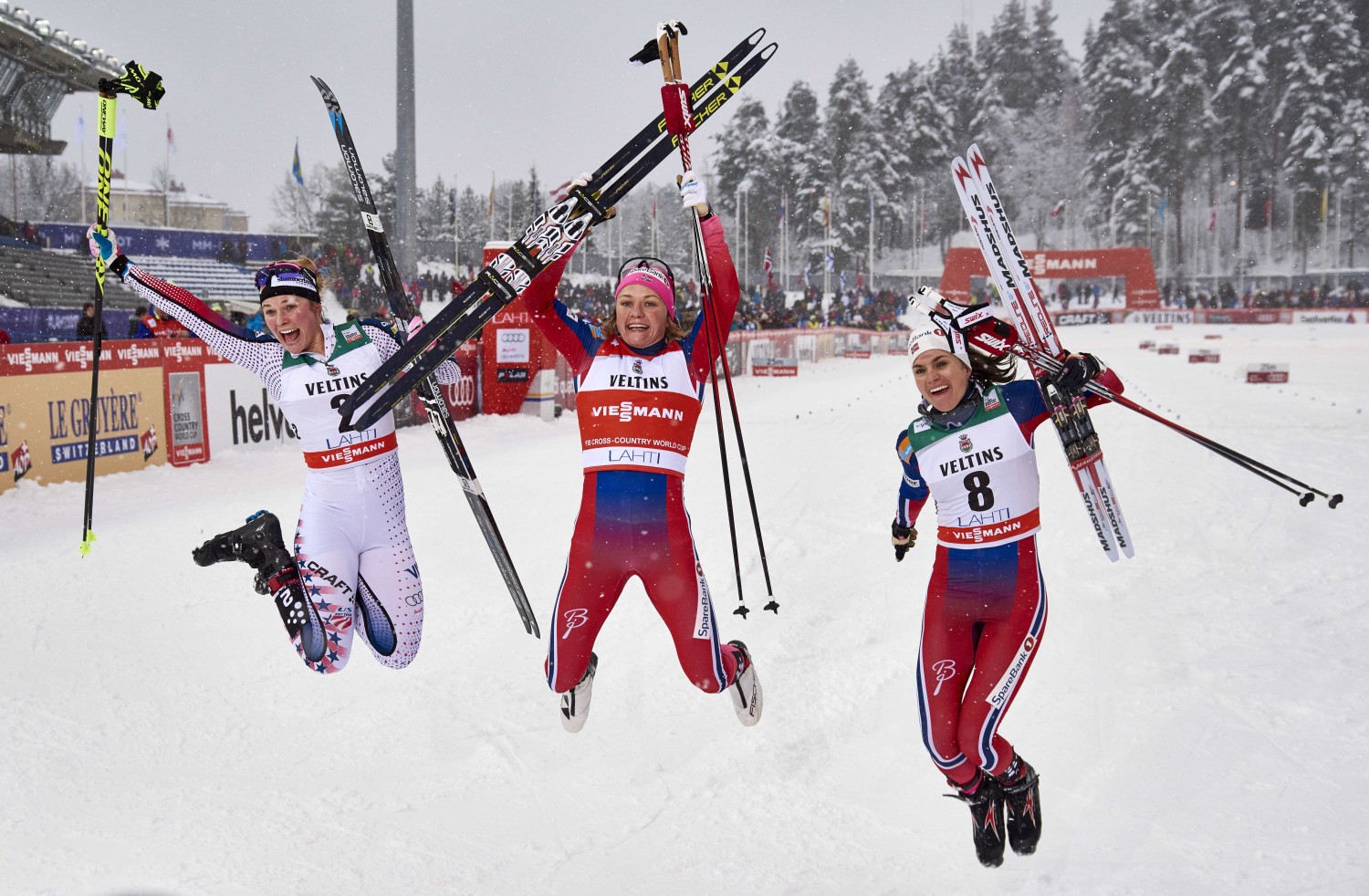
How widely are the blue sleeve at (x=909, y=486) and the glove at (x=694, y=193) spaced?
143cm

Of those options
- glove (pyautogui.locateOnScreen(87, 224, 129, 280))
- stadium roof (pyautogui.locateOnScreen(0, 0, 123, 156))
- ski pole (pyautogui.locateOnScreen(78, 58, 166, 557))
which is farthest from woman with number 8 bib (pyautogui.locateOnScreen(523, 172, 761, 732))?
stadium roof (pyautogui.locateOnScreen(0, 0, 123, 156))

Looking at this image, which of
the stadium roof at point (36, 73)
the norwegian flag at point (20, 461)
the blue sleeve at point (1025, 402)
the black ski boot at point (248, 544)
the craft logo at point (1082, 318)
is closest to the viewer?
the blue sleeve at point (1025, 402)

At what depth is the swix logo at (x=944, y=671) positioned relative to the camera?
444cm

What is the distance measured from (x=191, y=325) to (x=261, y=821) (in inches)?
100

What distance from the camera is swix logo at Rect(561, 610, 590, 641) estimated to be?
4543 millimetres

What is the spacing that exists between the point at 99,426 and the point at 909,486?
1100 centimetres

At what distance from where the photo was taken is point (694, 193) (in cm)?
449

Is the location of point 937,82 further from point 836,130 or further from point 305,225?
point 305,225

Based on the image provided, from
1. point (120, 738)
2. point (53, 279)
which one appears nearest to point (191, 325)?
point (120, 738)

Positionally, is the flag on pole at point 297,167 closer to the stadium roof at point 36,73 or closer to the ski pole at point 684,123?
the stadium roof at point 36,73

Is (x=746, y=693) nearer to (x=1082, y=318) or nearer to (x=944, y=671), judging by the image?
(x=944, y=671)

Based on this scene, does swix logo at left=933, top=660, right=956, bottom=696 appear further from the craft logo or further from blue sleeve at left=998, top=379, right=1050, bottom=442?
the craft logo

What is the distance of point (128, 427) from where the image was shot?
12547 mm

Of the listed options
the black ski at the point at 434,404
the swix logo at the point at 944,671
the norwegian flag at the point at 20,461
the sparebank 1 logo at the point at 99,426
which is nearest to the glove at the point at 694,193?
the black ski at the point at 434,404
